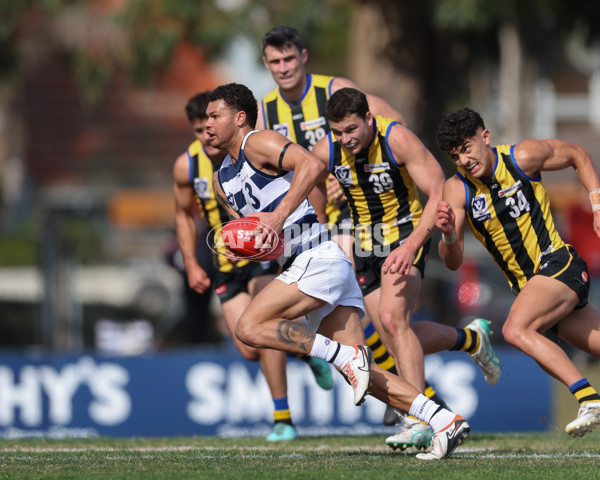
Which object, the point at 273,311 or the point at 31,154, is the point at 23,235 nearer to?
the point at 31,154

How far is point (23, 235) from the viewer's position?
21641 millimetres

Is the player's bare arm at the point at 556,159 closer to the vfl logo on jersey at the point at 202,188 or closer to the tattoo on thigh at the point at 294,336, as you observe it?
the tattoo on thigh at the point at 294,336

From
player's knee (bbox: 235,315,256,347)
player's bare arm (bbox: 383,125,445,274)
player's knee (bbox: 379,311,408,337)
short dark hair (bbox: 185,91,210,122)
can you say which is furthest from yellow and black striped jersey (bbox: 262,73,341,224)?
player's knee (bbox: 235,315,256,347)

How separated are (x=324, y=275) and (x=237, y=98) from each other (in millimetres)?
1276

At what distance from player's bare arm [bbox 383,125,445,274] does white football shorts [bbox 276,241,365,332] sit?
0.37 meters

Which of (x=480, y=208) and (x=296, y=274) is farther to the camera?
(x=480, y=208)

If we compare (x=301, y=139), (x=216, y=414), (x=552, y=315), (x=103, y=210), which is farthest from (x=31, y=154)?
(x=552, y=315)

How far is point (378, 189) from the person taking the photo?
7.75 meters

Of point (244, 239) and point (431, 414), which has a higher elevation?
point (244, 239)

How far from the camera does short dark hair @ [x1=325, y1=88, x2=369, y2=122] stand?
23.6 feet

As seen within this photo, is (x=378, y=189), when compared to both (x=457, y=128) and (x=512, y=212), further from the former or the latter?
(x=512, y=212)

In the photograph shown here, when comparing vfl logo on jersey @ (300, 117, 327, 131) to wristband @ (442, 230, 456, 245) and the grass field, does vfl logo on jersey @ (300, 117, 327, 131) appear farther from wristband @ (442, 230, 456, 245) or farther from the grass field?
the grass field

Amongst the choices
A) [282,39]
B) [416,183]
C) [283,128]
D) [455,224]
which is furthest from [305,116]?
[455,224]

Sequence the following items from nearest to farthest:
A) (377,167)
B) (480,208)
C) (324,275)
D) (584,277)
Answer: (324,275) → (584,277) → (480,208) → (377,167)
